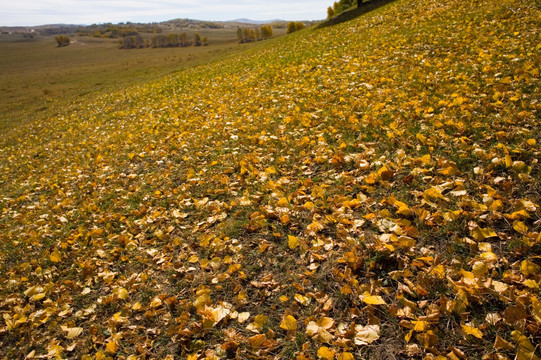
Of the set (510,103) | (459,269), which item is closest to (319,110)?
(510,103)

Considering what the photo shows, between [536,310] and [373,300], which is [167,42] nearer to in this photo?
[373,300]

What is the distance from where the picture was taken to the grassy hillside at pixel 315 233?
2119 millimetres

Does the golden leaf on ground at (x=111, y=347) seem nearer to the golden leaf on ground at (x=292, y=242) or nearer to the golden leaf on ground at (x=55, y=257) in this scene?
the golden leaf on ground at (x=292, y=242)

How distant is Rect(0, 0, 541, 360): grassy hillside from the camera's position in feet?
6.95

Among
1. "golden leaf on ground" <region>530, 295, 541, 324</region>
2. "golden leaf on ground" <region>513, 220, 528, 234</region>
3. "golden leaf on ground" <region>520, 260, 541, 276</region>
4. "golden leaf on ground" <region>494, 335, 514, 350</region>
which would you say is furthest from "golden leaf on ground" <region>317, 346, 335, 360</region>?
"golden leaf on ground" <region>513, 220, 528, 234</region>

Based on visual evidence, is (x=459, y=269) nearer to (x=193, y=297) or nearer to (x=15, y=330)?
(x=193, y=297)

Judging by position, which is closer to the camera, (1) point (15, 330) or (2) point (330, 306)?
(2) point (330, 306)

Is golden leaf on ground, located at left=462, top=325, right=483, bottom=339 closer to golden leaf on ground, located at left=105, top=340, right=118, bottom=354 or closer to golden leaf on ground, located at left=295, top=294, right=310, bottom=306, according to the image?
golden leaf on ground, located at left=295, top=294, right=310, bottom=306

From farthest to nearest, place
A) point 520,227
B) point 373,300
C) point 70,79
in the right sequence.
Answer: point 70,79
point 520,227
point 373,300

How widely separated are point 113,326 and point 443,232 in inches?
120

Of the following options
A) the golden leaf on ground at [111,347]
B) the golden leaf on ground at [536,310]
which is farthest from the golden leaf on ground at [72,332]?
the golden leaf on ground at [536,310]

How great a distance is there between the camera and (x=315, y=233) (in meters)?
3.01

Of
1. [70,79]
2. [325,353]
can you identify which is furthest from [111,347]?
[70,79]

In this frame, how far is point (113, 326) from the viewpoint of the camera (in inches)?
106
